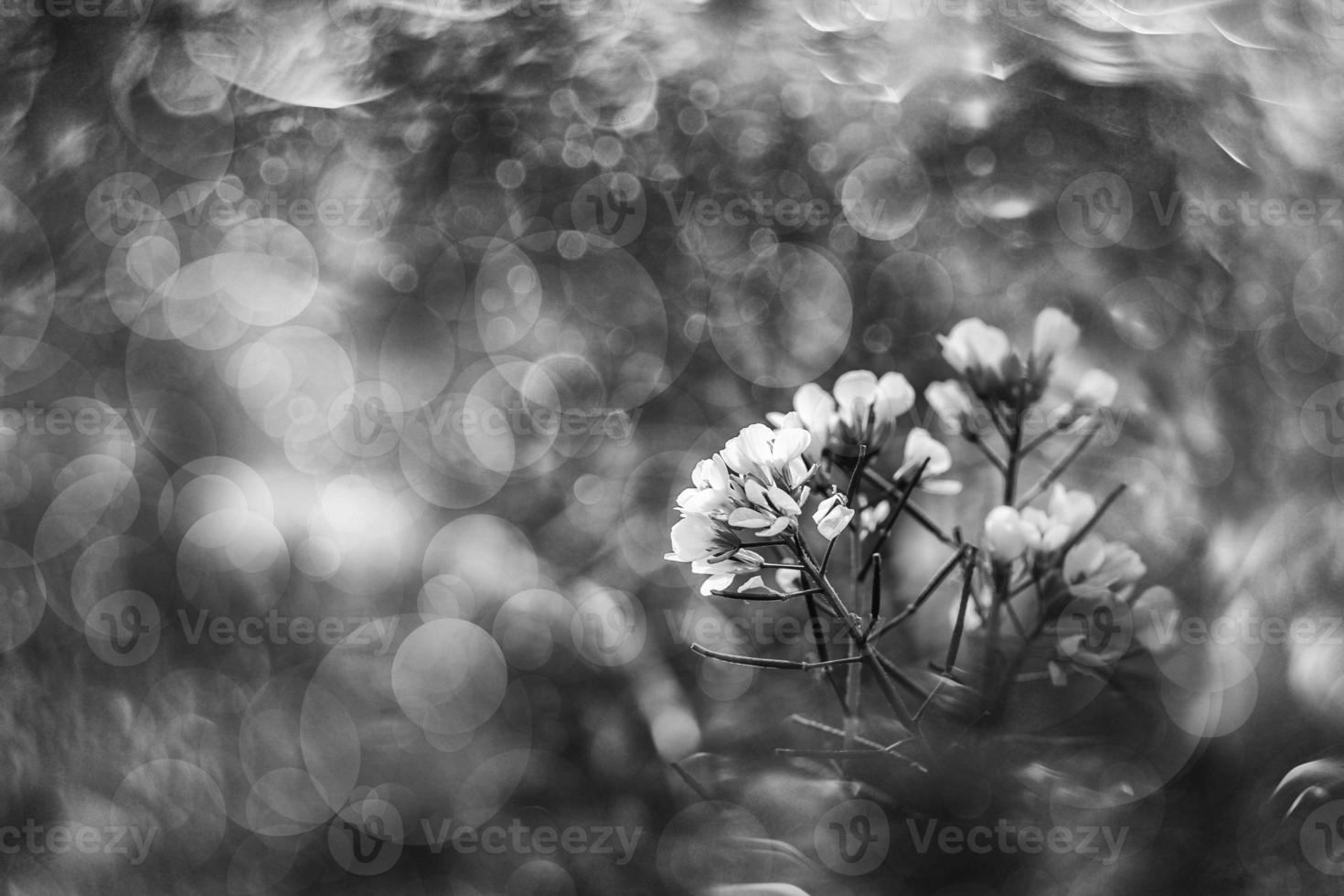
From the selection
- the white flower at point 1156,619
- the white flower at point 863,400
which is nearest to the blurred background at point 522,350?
the white flower at point 1156,619

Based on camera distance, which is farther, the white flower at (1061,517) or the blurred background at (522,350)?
the blurred background at (522,350)

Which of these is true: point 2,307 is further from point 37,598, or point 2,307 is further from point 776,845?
point 776,845

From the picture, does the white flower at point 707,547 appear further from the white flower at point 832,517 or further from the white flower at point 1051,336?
the white flower at point 1051,336

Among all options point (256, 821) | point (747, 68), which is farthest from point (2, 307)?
point (747, 68)

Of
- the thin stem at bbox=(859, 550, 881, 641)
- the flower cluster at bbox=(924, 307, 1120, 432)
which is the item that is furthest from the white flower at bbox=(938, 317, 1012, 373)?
the thin stem at bbox=(859, 550, 881, 641)

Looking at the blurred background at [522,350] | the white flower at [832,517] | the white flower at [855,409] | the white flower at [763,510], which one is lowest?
the blurred background at [522,350]

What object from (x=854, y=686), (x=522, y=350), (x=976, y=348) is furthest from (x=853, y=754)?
(x=522, y=350)
